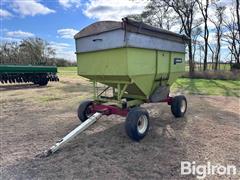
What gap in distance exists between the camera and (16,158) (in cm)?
Result: 349

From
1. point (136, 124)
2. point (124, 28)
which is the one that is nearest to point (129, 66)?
point (124, 28)

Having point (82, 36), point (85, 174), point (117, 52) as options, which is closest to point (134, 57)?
point (117, 52)

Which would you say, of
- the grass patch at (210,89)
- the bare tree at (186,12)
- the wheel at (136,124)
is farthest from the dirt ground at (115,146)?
the bare tree at (186,12)

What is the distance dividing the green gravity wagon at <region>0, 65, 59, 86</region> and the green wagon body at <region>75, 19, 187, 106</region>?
9.27m

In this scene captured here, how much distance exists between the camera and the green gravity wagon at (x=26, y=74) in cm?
1266

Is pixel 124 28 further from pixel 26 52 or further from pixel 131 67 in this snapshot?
pixel 26 52

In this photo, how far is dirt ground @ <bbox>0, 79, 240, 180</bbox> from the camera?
303cm

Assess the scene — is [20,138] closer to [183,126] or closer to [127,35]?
[127,35]

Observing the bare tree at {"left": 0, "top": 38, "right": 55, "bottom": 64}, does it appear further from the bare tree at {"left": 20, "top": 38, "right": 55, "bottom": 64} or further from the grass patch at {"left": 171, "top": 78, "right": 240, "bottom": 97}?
the grass patch at {"left": 171, "top": 78, "right": 240, "bottom": 97}

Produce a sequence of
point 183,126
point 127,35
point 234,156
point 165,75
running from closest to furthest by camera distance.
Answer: point 234,156, point 127,35, point 183,126, point 165,75

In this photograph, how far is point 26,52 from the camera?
1121 inches

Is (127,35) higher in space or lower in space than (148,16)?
lower

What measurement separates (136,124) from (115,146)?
0.51 meters

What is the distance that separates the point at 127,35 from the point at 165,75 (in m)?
1.78
